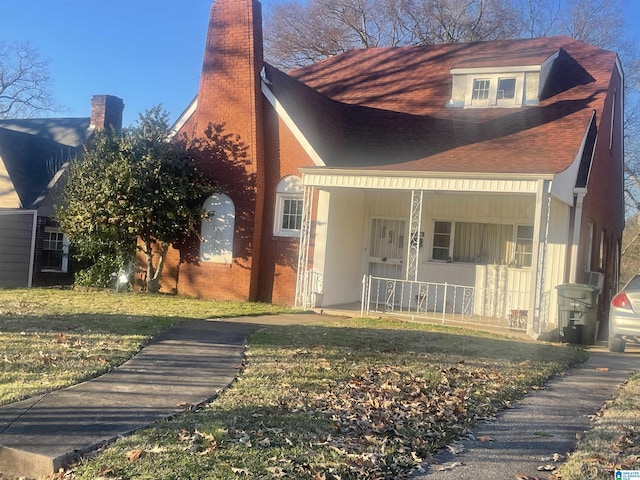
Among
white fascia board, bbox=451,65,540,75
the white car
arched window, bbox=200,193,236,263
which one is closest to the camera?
the white car

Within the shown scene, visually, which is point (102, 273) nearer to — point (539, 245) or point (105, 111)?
point (105, 111)

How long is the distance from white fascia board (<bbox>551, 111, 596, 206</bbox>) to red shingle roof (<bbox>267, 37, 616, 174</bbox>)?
0.19m

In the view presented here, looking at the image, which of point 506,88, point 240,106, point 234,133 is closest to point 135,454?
point 234,133

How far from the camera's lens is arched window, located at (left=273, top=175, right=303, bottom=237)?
14.5 metres

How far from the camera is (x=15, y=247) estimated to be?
1942cm

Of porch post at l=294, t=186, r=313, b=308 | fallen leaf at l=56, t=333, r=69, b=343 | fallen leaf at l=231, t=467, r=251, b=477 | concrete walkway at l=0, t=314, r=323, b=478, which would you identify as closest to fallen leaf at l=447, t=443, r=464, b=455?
fallen leaf at l=231, t=467, r=251, b=477

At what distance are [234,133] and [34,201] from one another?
29.2 ft

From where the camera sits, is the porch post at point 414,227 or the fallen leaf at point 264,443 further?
the porch post at point 414,227

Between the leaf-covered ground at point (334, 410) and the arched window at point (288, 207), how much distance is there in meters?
5.10

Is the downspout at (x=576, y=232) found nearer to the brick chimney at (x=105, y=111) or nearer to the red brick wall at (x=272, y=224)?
the red brick wall at (x=272, y=224)

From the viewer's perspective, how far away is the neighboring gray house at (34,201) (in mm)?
19406

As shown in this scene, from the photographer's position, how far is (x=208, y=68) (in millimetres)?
15297

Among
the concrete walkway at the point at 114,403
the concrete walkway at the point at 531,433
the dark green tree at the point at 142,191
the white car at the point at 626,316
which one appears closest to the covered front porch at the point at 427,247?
the white car at the point at 626,316

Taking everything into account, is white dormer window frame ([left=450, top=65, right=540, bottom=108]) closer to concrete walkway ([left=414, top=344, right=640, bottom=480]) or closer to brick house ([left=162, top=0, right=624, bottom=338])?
brick house ([left=162, top=0, right=624, bottom=338])
